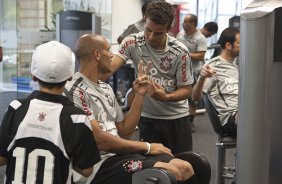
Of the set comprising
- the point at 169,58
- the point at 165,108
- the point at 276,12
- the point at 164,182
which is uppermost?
the point at 276,12

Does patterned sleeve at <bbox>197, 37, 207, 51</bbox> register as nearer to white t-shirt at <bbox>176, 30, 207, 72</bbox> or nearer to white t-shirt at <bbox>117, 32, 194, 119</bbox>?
white t-shirt at <bbox>176, 30, 207, 72</bbox>

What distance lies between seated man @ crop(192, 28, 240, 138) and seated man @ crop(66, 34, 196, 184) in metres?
0.85

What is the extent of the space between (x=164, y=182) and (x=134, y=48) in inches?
42.9

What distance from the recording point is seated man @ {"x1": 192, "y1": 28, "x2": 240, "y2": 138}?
293cm

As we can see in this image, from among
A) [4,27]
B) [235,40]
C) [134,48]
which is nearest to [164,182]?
[134,48]

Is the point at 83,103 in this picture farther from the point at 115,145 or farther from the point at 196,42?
the point at 196,42

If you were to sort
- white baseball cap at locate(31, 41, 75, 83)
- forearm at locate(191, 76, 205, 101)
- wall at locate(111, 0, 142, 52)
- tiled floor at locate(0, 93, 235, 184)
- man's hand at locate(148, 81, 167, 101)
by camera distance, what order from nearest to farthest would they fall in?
white baseball cap at locate(31, 41, 75, 83) → man's hand at locate(148, 81, 167, 101) → forearm at locate(191, 76, 205, 101) → tiled floor at locate(0, 93, 235, 184) → wall at locate(111, 0, 142, 52)

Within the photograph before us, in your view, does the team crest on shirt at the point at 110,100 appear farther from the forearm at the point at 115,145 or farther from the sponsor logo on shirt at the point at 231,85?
the sponsor logo on shirt at the point at 231,85

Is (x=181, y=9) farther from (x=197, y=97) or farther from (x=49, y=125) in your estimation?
(x=49, y=125)

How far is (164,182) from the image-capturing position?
1789 mm

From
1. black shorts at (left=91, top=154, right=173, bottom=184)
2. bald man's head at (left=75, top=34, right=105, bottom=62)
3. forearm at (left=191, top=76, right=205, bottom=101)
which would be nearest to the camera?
black shorts at (left=91, top=154, right=173, bottom=184)

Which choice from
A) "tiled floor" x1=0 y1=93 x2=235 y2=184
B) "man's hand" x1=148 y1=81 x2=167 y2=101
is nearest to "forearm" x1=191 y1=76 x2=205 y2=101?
"man's hand" x1=148 y1=81 x2=167 y2=101

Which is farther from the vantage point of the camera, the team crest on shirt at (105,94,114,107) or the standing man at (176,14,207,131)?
the standing man at (176,14,207,131)

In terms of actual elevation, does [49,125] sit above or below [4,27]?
below
